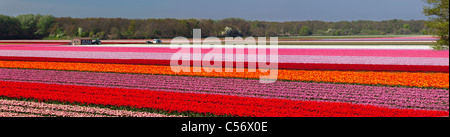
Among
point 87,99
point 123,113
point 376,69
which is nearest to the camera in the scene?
point 123,113

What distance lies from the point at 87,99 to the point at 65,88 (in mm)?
2964

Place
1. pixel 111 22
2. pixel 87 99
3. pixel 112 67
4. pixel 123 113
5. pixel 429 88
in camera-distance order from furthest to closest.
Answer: pixel 111 22 < pixel 112 67 < pixel 429 88 < pixel 87 99 < pixel 123 113

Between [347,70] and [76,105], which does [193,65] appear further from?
[76,105]

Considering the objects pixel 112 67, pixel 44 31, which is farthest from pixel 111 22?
pixel 112 67

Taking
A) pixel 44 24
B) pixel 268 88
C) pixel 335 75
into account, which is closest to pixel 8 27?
pixel 44 24

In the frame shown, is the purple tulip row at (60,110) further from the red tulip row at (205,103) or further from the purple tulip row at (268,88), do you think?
the purple tulip row at (268,88)

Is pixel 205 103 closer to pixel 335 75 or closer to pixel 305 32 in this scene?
pixel 335 75

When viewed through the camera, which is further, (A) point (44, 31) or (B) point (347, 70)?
(A) point (44, 31)

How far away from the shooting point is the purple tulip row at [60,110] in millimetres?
13203

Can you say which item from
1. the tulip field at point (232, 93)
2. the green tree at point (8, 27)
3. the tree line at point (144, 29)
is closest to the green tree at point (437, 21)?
the tulip field at point (232, 93)

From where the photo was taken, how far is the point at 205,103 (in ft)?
47.5

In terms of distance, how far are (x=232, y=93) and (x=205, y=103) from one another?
8.91 ft

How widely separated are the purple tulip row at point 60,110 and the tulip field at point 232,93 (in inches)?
1.2

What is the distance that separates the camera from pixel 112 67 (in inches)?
1046
